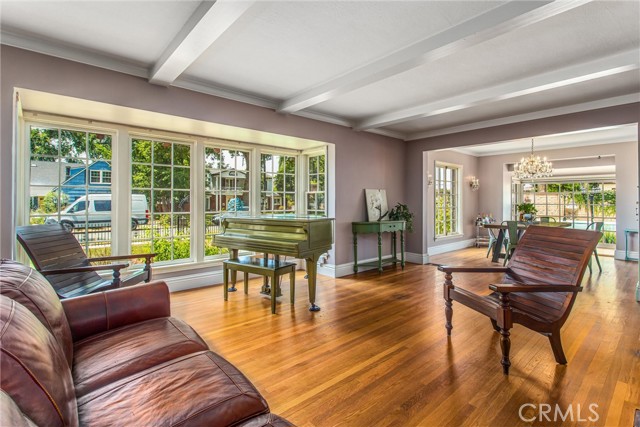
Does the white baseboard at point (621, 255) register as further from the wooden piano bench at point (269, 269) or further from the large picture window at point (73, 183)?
the large picture window at point (73, 183)

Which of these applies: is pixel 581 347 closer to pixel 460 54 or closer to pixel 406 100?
pixel 460 54

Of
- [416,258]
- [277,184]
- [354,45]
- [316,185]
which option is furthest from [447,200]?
[354,45]

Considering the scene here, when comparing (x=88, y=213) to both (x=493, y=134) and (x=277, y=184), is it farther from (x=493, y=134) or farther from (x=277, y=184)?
(x=493, y=134)

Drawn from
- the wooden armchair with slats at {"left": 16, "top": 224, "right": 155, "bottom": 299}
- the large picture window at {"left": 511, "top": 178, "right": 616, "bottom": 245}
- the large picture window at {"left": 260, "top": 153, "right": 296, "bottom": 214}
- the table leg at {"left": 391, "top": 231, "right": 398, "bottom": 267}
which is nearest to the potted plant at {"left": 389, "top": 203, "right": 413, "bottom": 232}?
the table leg at {"left": 391, "top": 231, "right": 398, "bottom": 267}

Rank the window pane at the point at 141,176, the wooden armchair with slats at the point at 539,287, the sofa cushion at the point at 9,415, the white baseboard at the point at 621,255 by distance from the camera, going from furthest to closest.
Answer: the white baseboard at the point at 621,255 < the window pane at the point at 141,176 < the wooden armchair with slats at the point at 539,287 < the sofa cushion at the point at 9,415

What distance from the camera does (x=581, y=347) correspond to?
103 inches

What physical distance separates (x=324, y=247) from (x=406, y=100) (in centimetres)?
226

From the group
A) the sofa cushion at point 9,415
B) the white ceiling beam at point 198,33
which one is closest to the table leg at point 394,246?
the white ceiling beam at point 198,33

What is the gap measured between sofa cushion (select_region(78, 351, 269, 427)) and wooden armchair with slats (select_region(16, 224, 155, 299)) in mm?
1736

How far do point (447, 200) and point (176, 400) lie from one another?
25.5ft

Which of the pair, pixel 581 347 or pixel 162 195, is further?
pixel 162 195

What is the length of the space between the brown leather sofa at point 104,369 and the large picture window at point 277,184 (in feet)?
11.3

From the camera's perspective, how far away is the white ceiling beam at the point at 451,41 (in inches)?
81.3

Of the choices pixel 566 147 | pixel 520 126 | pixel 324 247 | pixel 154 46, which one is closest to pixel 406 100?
pixel 520 126
